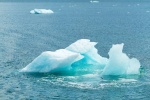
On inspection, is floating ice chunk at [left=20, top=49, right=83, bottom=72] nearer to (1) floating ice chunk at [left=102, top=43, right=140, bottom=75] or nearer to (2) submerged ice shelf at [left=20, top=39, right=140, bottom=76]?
(2) submerged ice shelf at [left=20, top=39, right=140, bottom=76]

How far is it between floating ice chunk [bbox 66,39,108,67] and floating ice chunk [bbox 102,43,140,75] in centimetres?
555

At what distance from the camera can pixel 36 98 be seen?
122 feet

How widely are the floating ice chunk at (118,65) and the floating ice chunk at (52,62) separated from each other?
4.47 meters

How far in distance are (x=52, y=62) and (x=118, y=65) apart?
8.48m

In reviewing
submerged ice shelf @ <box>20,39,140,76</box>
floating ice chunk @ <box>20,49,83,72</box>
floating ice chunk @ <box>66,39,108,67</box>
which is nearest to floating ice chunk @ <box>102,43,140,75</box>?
submerged ice shelf @ <box>20,39,140,76</box>

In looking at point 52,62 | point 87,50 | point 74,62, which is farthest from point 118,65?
point 52,62

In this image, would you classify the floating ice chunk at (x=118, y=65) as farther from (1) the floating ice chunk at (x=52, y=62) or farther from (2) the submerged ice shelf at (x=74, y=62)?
(1) the floating ice chunk at (x=52, y=62)

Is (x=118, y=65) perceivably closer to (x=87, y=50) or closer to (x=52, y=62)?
(x=87, y=50)

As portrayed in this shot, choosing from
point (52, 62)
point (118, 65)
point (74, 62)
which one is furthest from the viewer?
point (74, 62)

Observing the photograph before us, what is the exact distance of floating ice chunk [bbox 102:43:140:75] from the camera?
45.6 metres

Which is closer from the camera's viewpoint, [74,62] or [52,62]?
[52,62]

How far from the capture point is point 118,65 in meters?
45.6

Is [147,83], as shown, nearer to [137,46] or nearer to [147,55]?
[147,55]

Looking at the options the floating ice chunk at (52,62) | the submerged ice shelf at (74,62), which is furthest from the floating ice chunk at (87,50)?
the floating ice chunk at (52,62)
